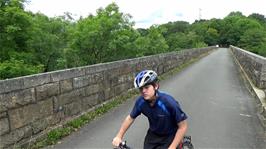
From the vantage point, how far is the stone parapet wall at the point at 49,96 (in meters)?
5.39

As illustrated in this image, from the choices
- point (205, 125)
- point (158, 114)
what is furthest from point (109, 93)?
point (158, 114)

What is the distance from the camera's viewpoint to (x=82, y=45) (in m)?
35.5

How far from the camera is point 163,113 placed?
3223 mm

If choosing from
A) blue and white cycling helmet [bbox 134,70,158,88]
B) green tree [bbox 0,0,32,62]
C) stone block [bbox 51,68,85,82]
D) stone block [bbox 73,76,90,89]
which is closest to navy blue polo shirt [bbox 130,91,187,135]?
blue and white cycling helmet [bbox 134,70,158,88]

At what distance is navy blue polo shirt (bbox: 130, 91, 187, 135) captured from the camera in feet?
10.5

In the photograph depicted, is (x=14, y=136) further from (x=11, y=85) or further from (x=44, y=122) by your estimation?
(x=44, y=122)

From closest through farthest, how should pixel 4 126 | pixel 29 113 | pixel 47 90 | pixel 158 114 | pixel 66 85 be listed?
pixel 158 114 < pixel 4 126 < pixel 29 113 < pixel 47 90 < pixel 66 85

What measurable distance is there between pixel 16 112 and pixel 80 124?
2.02 meters

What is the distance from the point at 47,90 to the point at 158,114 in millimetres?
3785

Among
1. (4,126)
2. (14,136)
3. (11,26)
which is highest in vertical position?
(11,26)

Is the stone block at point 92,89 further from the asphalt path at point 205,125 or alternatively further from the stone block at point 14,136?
the stone block at point 14,136

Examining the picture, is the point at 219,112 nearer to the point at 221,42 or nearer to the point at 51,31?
the point at 51,31

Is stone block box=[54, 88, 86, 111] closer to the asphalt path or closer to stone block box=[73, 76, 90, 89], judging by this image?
stone block box=[73, 76, 90, 89]

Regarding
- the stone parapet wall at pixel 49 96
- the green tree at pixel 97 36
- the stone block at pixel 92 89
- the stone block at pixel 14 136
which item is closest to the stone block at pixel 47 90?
the stone parapet wall at pixel 49 96
